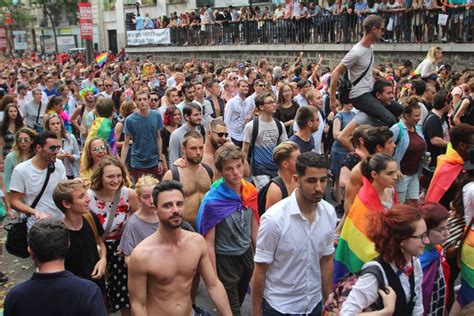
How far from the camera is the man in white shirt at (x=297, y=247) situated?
12.9 feet

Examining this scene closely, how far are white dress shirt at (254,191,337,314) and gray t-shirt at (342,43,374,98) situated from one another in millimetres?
3087

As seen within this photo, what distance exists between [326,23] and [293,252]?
19.5 meters

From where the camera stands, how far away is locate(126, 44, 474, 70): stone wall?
1729cm

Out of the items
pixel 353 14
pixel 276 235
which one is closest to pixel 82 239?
pixel 276 235

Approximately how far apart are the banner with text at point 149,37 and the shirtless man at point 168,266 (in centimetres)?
3113

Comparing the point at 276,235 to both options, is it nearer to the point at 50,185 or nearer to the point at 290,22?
the point at 50,185

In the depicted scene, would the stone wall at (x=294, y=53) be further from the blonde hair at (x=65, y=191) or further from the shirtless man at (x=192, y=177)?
the blonde hair at (x=65, y=191)

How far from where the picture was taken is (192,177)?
565 centimetres

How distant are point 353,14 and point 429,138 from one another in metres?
13.9

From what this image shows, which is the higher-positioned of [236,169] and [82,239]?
[236,169]

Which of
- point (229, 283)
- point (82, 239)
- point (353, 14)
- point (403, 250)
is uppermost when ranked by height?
point (353, 14)

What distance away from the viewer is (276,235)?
392cm

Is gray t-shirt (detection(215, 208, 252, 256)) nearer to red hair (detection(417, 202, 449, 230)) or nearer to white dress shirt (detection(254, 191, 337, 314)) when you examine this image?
white dress shirt (detection(254, 191, 337, 314))

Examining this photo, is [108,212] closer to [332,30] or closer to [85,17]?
[85,17]
